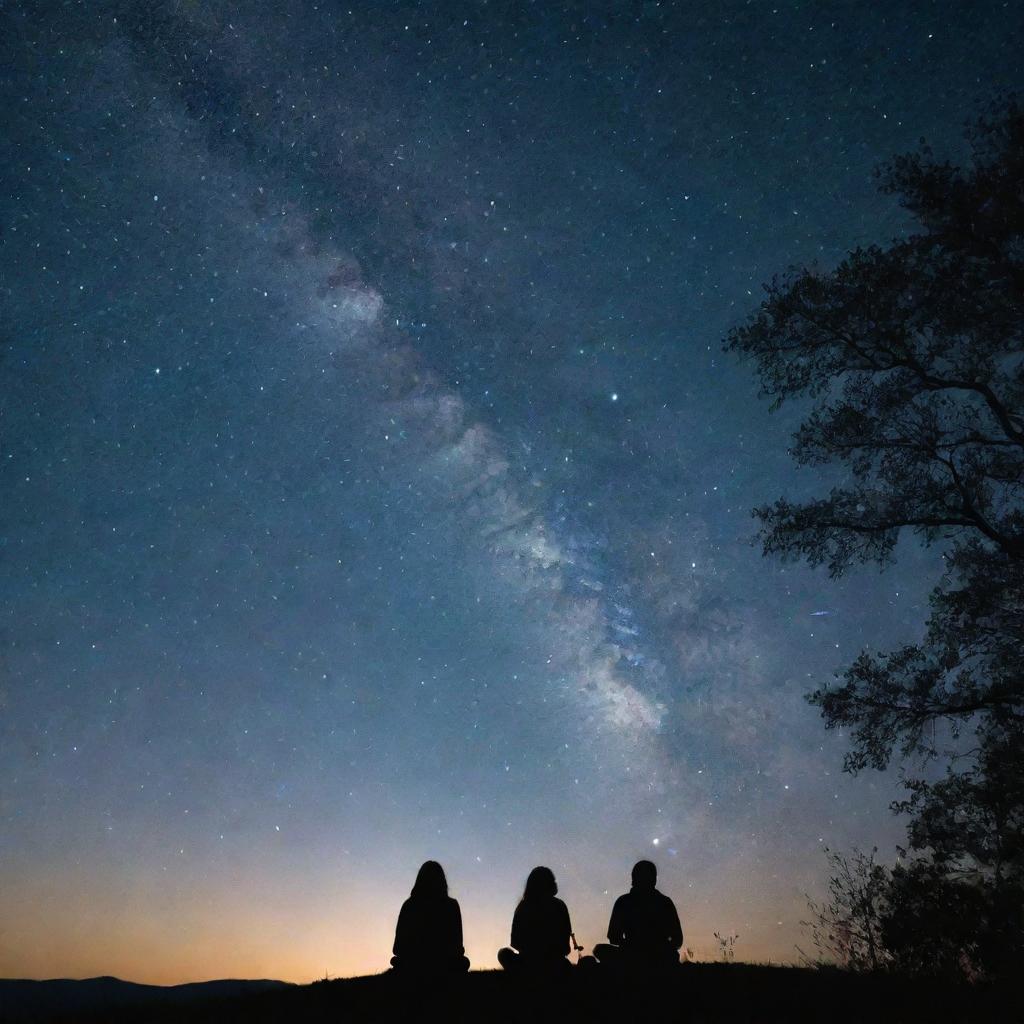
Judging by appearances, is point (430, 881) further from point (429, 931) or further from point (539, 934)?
point (539, 934)

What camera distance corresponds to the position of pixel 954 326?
1094 cm

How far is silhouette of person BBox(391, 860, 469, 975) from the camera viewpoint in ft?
23.3

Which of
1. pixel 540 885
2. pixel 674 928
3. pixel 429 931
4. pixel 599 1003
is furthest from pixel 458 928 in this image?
pixel 674 928

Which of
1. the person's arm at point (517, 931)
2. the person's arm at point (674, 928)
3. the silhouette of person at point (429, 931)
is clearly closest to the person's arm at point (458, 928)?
the silhouette of person at point (429, 931)

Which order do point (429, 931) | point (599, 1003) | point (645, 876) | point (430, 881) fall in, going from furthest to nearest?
point (645, 876) < point (430, 881) < point (429, 931) < point (599, 1003)

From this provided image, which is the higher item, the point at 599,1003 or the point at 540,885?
the point at 540,885

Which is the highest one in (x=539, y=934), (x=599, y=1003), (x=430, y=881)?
(x=430, y=881)

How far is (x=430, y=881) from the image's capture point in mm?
7477

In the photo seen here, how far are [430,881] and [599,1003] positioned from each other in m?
2.01

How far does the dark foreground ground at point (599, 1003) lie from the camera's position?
5.96 m

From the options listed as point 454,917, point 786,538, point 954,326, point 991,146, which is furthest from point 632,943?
point 991,146

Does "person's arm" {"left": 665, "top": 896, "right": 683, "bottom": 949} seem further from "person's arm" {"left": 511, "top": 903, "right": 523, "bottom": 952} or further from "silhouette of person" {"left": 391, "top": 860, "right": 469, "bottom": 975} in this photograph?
"silhouette of person" {"left": 391, "top": 860, "right": 469, "bottom": 975}

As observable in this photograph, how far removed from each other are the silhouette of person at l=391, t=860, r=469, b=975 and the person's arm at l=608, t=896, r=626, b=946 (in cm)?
159

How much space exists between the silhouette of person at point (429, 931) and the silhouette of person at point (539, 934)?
0.53m
